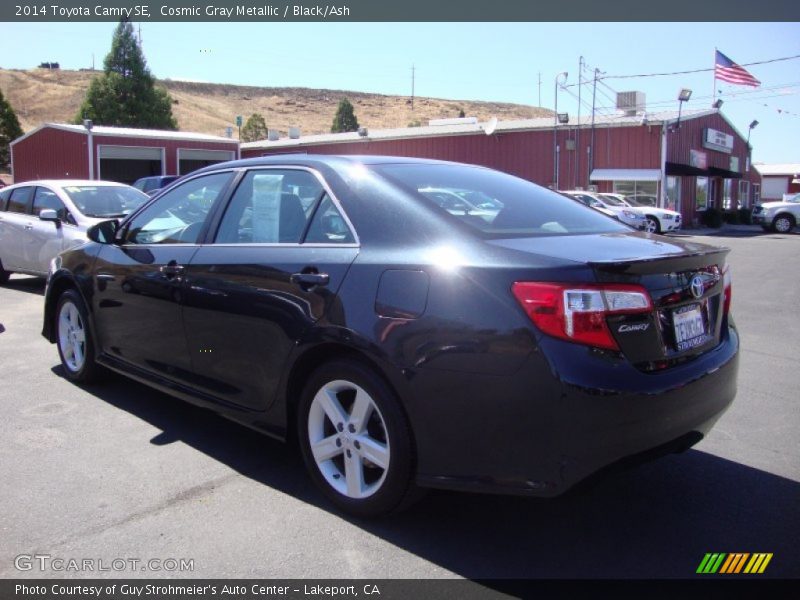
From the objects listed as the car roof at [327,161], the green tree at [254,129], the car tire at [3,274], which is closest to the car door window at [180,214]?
the car roof at [327,161]

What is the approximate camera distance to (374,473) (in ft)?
10.6

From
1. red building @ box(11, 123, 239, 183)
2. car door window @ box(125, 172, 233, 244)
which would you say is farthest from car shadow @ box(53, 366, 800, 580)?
red building @ box(11, 123, 239, 183)

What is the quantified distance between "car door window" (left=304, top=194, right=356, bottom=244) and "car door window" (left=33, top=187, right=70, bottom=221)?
6.84 metres

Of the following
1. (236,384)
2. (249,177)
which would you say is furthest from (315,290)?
(249,177)

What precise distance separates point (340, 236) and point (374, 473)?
3.65 feet

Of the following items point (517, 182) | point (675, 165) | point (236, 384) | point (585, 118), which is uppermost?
point (585, 118)

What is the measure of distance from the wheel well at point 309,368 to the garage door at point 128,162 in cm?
3069

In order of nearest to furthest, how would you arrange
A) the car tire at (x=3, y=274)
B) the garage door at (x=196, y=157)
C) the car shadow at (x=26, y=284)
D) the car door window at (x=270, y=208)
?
1. the car door window at (x=270, y=208)
2. the car shadow at (x=26, y=284)
3. the car tire at (x=3, y=274)
4. the garage door at (x=196, y=157)

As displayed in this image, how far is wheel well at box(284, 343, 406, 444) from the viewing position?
9.92 feet

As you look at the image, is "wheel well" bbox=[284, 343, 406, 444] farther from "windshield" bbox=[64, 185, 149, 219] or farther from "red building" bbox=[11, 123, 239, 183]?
"red building" bbox=[11, 123, 239, 183]

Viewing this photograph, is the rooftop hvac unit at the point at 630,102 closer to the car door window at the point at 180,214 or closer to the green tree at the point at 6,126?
the car door window at the point at 180,214

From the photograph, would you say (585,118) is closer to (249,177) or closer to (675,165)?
(675,165)

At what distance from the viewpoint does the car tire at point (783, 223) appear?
2903 cm

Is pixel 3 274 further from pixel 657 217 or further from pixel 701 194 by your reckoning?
pixel 701 194
